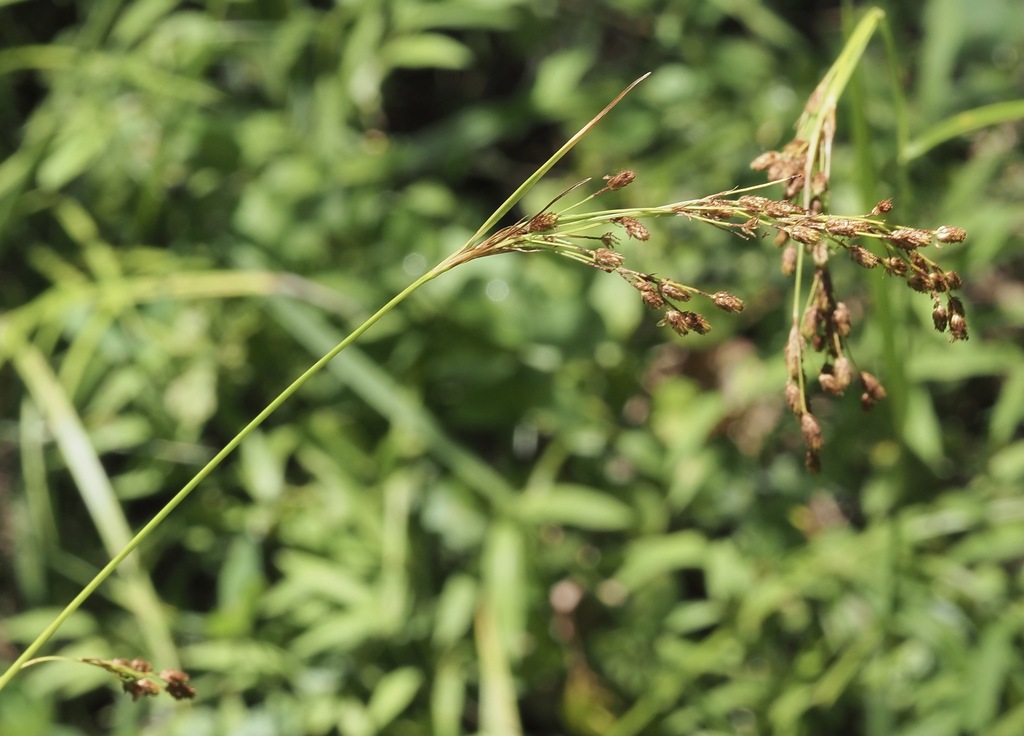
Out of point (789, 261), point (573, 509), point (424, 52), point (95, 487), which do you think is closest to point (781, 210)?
point (789, 261)

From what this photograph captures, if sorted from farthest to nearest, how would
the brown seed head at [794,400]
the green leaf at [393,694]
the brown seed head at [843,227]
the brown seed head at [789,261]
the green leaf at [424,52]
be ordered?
the green leaf at [424,52]
the green leaf at [393,694]
the brown seed head at [789,261]
the brown seed head at [794,400]
the brown seed head at [843,227]

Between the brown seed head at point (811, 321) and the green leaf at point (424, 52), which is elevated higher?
the green leaf at point (424, 52)

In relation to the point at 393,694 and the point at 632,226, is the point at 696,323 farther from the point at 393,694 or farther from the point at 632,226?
the point at 393,694

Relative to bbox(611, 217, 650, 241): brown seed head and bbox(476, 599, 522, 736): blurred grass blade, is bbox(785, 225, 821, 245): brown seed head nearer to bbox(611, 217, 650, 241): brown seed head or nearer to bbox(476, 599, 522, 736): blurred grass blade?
bbox(611, 217, 650, 241): brown seed head

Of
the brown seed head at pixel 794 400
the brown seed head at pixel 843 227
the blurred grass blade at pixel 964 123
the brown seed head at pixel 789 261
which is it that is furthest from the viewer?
the blurred grass blade at pixel 964 123

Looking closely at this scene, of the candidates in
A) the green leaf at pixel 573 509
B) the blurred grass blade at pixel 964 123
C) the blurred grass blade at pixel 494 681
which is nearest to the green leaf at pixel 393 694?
the blurred grass blade at pixel 494 681

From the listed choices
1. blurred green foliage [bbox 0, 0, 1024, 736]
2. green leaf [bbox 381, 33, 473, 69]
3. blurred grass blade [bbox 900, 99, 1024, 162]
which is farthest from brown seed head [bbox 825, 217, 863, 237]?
green leaf [bbox 381, 33, 473, 69]

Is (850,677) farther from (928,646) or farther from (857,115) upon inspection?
(857,115)

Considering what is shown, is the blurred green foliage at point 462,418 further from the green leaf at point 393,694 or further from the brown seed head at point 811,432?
the brown seed head at point 811,432

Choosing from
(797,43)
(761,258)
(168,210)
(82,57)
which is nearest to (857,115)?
(761,258)
